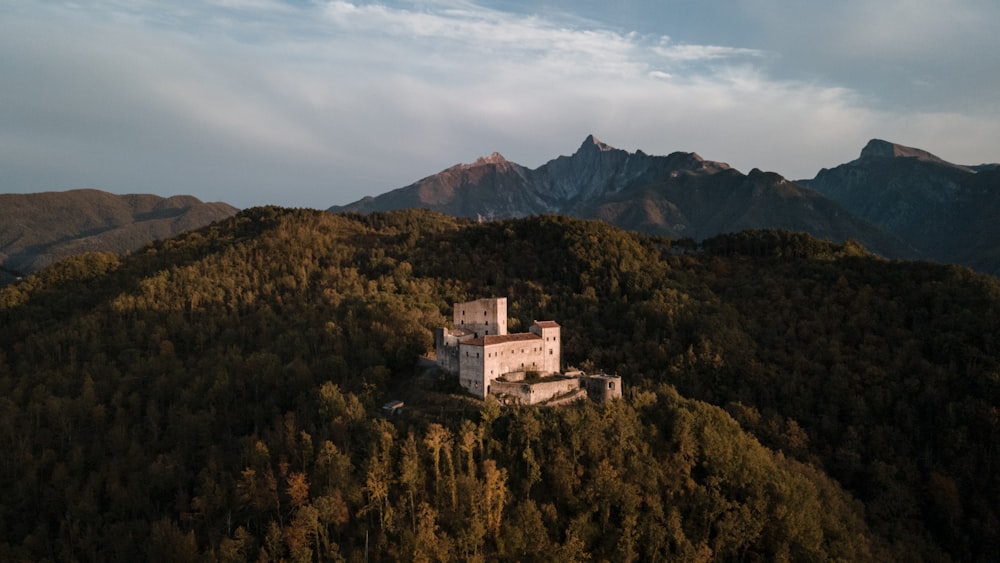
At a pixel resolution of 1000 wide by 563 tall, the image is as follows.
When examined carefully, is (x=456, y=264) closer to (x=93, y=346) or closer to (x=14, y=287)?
(x=93, y=346)

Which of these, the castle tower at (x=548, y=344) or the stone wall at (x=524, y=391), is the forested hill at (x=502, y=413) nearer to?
the stone wall at (x=524, y=391)

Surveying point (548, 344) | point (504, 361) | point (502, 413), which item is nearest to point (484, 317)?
point (504, 361)

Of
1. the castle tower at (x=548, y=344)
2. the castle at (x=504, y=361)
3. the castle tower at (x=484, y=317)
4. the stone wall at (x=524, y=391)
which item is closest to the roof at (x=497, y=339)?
the castle at (x=504, y=361)

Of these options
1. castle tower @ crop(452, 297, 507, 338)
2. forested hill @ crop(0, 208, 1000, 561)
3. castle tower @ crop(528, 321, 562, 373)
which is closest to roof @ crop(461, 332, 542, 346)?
castle tower @ crop(528, 321, 562, 373)

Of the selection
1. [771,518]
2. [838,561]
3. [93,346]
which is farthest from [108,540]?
[838,561]

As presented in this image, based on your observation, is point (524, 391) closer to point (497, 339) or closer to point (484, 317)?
point (497, 339)

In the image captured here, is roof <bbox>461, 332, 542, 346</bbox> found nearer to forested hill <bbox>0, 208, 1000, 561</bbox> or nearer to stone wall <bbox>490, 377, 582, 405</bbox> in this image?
stone wall <bbox>490, 377, 582, 405</bbox>

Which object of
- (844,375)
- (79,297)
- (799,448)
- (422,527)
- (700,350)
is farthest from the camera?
(79,297)
